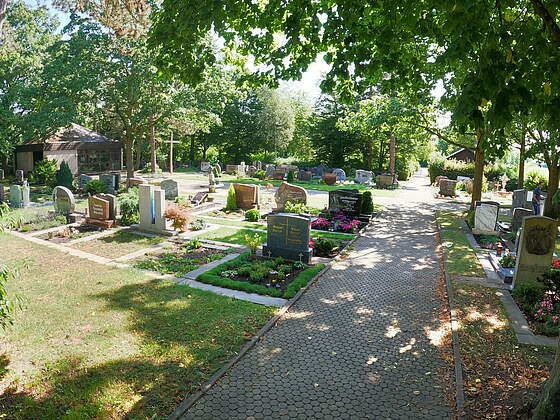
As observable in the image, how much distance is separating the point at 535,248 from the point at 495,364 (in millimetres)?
4754

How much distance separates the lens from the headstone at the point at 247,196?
838 inches

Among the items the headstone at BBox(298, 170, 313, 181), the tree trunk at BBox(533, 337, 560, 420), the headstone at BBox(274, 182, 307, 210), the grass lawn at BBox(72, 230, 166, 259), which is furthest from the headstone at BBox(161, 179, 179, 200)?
the tree trunk at BBox(533, 337, 560, 420)

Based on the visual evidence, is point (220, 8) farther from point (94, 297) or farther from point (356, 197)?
point (356, 197)

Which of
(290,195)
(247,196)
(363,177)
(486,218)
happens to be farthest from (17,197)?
(363,177)

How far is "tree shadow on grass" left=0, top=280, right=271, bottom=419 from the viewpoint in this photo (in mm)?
5672

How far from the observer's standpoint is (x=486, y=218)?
16.9m

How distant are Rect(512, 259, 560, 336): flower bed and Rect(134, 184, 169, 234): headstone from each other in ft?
38.1

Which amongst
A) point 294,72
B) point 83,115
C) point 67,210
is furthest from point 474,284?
point 83,115

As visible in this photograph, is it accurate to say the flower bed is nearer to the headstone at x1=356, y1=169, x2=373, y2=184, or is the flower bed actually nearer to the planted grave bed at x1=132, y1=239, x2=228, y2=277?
the planted grave bed at x1=132, y1=239, x2=228, y2=277

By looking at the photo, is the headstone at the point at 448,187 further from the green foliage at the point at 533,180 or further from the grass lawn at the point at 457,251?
the grass lawn at the point at 457,251

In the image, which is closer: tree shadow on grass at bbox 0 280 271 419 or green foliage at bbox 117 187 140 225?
tree shadow on grass at bbox 0 280 271 419

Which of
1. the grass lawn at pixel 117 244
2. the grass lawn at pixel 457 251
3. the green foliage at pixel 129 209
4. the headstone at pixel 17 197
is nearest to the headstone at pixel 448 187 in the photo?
the grass lawn at pixel 457 251

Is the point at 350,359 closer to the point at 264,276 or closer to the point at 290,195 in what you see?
the point at 264,276

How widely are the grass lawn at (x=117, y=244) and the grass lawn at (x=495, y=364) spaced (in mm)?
10023
